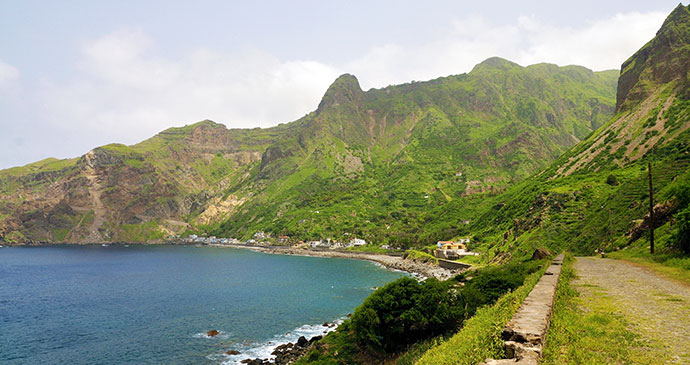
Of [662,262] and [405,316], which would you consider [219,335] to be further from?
[662,262]

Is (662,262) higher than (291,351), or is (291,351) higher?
(662,262)

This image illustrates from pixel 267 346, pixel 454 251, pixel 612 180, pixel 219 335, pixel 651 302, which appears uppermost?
pixel 612 180

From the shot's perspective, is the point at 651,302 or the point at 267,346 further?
the point at 267,346

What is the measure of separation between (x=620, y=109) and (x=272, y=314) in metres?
158

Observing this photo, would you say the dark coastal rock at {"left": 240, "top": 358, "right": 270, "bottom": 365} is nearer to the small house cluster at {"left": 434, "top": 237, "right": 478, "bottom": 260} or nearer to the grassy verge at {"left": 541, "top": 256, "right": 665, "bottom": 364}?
the grassy verge at {"left": 541, "top": 256, "right": 665, "bottom": 364}

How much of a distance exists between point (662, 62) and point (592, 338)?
7033 inches

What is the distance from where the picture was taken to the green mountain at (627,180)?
47688 millimetres

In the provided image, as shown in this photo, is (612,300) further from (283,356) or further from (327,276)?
(327,276)

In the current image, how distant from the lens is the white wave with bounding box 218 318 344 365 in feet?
154

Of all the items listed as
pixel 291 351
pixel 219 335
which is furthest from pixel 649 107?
pixel 219 335

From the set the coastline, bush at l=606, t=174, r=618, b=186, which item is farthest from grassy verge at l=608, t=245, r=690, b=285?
bush at l=606, t=174, r=618, b=186

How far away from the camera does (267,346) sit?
171 ft

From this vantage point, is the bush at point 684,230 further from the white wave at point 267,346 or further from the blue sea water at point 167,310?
the blue sea water at point 167,310

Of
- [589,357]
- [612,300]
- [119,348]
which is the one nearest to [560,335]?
[589,357]
